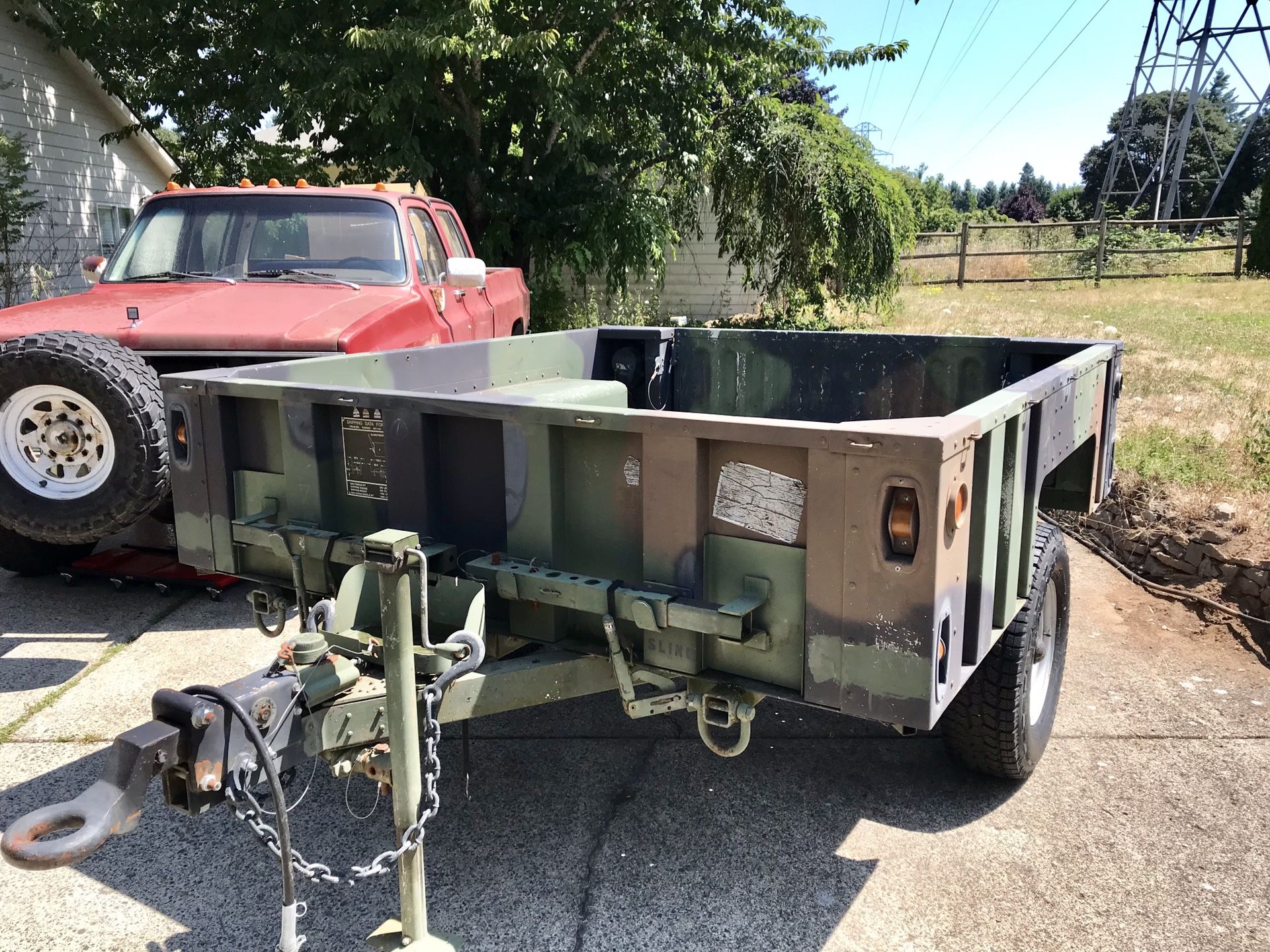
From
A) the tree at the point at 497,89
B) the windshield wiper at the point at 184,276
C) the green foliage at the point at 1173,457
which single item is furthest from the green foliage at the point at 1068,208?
the windshield wiper at the point at 184,276

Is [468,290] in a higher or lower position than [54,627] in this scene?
higher

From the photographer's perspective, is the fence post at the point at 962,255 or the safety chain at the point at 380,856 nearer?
the safety chain at the point at 380,856

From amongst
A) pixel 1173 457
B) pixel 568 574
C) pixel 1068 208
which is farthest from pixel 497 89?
pixel 1068 208

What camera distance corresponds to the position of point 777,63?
13484mm

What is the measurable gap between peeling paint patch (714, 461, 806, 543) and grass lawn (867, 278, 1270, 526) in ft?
14.7

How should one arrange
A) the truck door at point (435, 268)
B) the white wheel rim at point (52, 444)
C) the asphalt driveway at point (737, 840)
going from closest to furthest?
the asphalt driveway at point (737, 840) → the white wheel rim at point (52, 444) → the truck door at point (435, 268)

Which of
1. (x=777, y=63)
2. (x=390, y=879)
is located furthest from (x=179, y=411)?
(x=777, y=63)

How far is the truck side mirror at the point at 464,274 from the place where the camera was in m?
5.91

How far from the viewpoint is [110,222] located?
15969 millimetres

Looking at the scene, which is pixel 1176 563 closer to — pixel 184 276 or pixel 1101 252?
pixel 184 276

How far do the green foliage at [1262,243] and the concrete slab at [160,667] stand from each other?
976 inches

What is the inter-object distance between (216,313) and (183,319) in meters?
0.17

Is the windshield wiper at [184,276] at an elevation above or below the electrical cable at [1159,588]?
above

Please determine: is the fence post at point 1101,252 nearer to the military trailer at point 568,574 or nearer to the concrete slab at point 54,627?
the military trailer at point 568,574
